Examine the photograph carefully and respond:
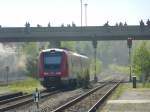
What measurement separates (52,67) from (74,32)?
33.5 meters

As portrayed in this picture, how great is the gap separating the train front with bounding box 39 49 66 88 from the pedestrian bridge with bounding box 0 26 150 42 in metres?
32.3

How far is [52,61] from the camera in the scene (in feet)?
148

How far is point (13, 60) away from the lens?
12694cm

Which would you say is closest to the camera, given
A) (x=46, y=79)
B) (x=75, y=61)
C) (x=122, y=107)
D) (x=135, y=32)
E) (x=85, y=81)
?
(x=122, y=107)

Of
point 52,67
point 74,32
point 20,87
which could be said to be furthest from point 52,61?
point 74,32

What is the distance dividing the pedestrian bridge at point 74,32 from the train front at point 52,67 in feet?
106

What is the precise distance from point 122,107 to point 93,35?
171ft

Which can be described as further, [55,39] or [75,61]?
[55,39]

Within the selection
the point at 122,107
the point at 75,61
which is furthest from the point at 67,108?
the point at 75,61

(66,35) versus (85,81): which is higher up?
(66,35)

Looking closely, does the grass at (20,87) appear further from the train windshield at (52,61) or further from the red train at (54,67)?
the train windshield at (52,61)

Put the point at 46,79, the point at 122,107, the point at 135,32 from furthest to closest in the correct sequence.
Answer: the point at 135,32 → the point at 46,79 → the point at 122,107

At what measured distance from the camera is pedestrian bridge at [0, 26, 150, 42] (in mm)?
77125

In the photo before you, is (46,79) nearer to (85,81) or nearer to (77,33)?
(85,81)
